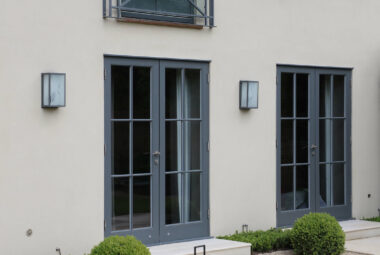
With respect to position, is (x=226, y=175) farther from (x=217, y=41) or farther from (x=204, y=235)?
(x=217, y=41)

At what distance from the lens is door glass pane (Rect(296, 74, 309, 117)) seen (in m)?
9.30

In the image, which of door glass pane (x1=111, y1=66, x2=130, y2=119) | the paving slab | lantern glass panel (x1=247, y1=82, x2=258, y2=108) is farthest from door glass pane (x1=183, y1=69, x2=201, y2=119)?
the paving slab

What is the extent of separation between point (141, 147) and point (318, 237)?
2.29 meters

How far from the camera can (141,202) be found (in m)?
7.82

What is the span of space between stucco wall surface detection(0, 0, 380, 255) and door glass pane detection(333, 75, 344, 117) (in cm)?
19

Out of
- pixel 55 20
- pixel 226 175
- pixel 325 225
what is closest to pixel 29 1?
pixel 55 20

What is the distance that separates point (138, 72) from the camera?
25.6 feet

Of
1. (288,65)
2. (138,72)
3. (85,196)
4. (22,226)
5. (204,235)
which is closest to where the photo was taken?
(22,226)

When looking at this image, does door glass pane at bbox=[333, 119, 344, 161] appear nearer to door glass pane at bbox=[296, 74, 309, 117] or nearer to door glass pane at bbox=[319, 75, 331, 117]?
door glass pane at bbox=[319, 75, 331, 117]

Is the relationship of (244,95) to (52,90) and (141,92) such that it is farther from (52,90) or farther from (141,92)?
(52,90)

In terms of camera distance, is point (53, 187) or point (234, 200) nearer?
point (53, 187)

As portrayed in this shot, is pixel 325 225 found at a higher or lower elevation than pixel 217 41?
lower

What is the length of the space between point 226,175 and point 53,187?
2349 millimetres

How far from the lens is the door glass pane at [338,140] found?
976 cm
